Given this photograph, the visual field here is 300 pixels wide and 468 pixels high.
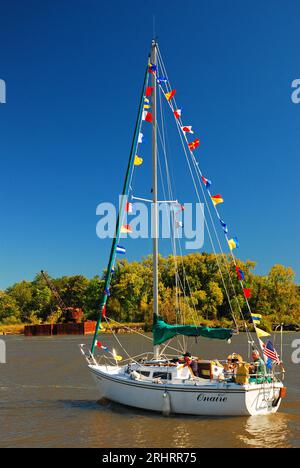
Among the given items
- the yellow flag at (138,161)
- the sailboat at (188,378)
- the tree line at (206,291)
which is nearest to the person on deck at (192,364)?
the sailboat at (188,378)

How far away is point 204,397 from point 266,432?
2.94m

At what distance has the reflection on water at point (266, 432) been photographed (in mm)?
18672

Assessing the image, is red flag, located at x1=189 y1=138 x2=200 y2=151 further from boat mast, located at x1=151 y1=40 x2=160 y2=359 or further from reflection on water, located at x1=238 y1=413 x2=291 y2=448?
reflection on water, located at x1=238 y1=413 x2=291 y2=448

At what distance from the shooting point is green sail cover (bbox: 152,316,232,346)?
75.8 ft

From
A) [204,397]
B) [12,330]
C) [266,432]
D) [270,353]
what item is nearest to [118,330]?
[12,330]

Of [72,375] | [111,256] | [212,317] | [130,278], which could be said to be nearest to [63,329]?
[130,278]

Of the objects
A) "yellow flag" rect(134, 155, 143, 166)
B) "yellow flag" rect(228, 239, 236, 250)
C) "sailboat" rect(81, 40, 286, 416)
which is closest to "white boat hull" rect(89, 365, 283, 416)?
"sailboat" rect(81, 40, 286, 416)

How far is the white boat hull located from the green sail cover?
234 cm

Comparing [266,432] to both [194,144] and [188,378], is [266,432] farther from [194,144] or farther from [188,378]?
[194,144]
